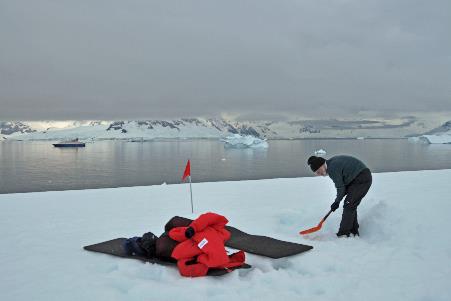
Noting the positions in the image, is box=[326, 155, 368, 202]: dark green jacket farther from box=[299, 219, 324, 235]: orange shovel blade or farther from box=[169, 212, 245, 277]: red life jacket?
box=[169, 212, 245, 277]: red life jacket

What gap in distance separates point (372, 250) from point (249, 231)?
1840 millimetres

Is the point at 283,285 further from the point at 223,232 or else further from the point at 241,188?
the point at 241,188

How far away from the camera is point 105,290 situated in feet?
12.3

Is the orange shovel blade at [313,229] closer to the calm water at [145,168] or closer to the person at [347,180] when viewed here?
the person at [347,180]

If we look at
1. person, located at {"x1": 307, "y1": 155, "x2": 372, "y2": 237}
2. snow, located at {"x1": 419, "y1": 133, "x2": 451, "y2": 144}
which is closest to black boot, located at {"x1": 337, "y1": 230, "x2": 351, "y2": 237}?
person, located at {"x1": 307, "y1": 155, "x2": 372, "y2": 237}

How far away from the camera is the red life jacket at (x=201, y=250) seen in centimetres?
412

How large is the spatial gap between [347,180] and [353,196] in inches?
9.0

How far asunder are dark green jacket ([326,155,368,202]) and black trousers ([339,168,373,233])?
0.09 meters

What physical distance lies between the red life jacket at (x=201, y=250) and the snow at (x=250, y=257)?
5.2 inches

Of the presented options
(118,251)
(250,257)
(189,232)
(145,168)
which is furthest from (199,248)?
(145,168)

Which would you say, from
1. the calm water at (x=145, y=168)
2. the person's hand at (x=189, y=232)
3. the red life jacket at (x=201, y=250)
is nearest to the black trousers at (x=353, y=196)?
the red life jacket at (x=201, y=250)

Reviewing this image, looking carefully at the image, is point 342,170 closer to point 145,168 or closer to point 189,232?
point 189,232

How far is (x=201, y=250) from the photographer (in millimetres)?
4160

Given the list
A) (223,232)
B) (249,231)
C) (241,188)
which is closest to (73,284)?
(223,232)
